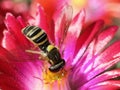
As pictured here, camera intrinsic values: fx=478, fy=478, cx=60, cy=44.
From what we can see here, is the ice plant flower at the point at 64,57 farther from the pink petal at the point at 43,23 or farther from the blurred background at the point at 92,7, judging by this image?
the blurred background at the point at 92,7

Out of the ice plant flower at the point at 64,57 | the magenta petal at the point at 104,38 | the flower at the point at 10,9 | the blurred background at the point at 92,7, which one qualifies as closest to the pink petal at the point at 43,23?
the ice plant flower at the point at 64,57

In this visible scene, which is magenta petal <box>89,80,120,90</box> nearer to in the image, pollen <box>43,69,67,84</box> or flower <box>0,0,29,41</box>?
pollen <box>43,69,67,84</box>

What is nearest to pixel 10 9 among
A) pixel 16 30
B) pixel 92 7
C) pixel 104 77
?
pixel 92 7

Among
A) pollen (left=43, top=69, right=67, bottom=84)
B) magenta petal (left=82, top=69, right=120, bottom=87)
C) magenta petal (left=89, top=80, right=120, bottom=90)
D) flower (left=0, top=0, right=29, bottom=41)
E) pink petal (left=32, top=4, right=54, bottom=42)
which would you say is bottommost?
magenta petal (left=89, top=80, right=120, bottom=90)

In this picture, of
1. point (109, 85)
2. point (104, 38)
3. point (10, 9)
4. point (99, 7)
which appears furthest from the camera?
point (99, 7)

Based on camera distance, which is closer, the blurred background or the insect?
the insect

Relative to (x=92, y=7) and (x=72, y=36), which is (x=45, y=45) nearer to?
(x=72, y=36)

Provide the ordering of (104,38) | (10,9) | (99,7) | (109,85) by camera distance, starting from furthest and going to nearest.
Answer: (99,7), (10,9), (104,38), (109,85)

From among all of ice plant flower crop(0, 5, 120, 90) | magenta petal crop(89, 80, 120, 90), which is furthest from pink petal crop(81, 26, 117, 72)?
magenta petal crop(89, 80, 120, 90)

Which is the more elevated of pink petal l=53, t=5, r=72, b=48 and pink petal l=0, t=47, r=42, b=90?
pink petal l=53, t=5, r=72, b=48
